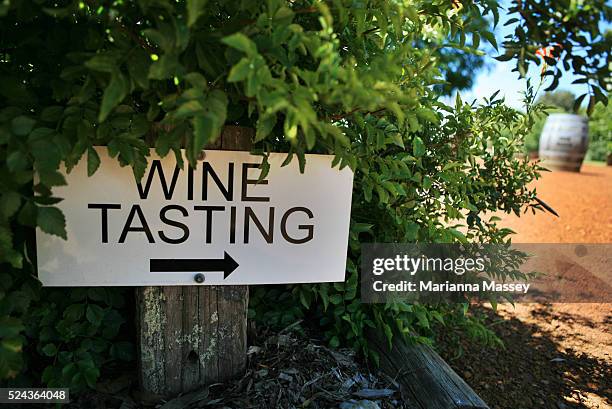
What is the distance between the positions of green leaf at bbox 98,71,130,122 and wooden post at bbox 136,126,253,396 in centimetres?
89

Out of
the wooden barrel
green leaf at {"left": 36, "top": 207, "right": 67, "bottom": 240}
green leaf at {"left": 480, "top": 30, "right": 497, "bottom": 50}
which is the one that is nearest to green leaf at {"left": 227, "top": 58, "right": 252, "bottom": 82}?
green leaf at {"left": 36, "top": 207, "right": 67, "bottom": 240}

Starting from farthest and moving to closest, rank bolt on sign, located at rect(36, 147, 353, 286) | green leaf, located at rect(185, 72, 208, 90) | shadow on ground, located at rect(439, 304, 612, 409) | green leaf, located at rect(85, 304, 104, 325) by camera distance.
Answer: shadow on ground, located at rect(439, 304, 612, 409) < green leaf, located at rect(85, 304, 104, 325) < bolt on sign, located at rect(36, 147, 353, 286) < green leaf, located at rect(185, 72, 208, 90)

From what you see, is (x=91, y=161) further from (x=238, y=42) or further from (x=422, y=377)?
(x=422, y=377)

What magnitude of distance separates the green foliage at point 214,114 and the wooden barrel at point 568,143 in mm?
10668

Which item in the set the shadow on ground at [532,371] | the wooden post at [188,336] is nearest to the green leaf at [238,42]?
the wooden post at [188,336]

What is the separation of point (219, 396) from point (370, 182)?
102 centimetres

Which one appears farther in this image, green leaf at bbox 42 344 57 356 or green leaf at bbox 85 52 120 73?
green leaf at bbox 42 344 57 356

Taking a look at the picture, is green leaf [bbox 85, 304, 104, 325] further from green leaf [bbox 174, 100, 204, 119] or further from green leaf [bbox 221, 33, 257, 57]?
green leaf [bbox 221, 33, 257, 57]

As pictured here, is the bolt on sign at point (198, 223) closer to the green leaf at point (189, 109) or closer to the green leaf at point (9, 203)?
the green leaf at point (9, 203)

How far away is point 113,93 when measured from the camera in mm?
1011

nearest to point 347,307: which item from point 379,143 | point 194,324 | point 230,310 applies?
point 230,310

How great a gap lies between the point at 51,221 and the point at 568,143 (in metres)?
12.7

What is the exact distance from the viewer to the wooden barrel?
37.6 ft

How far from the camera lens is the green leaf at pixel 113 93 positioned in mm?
988
